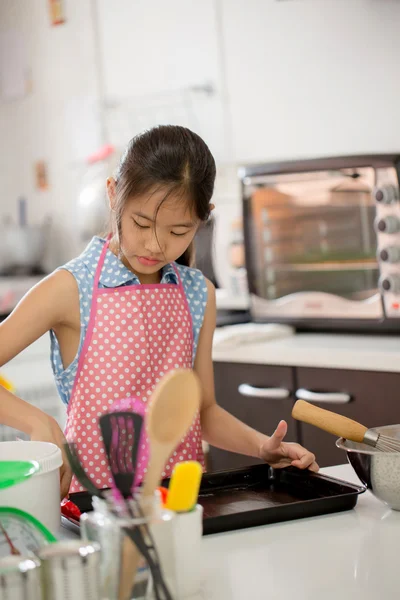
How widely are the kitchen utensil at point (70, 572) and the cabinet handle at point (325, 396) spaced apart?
1446 mm

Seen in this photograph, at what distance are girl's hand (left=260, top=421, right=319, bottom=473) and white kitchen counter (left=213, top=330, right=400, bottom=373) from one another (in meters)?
0.83

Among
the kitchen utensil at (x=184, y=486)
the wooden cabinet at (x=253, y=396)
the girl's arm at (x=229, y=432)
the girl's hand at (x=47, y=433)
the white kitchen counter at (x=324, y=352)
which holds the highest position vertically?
the kitchen utensil at (x=184, y=486)

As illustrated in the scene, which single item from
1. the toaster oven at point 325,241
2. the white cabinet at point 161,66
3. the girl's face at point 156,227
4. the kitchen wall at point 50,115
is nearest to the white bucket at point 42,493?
the girl's face at point 156,227

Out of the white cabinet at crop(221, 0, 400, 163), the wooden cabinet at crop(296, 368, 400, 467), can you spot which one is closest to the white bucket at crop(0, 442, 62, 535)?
the wooden cabinet at crop(296, 368, 400, 467)

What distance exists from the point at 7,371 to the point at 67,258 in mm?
920

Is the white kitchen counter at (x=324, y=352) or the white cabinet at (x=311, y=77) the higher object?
the white cabinet at (x=311, y=77)

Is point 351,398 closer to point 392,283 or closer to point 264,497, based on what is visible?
point 392,283

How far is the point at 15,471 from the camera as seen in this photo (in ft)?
2.84

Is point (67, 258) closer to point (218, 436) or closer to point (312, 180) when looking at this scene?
point (312, 180)

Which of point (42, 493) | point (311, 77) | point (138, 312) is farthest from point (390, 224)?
point (42, 493)

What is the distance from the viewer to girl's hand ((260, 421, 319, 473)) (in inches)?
45.0

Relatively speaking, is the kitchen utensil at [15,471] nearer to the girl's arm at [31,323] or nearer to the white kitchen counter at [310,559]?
the white kitchen counter at [310,559]

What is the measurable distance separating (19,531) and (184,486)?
18cm

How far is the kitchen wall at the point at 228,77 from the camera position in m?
2.49
